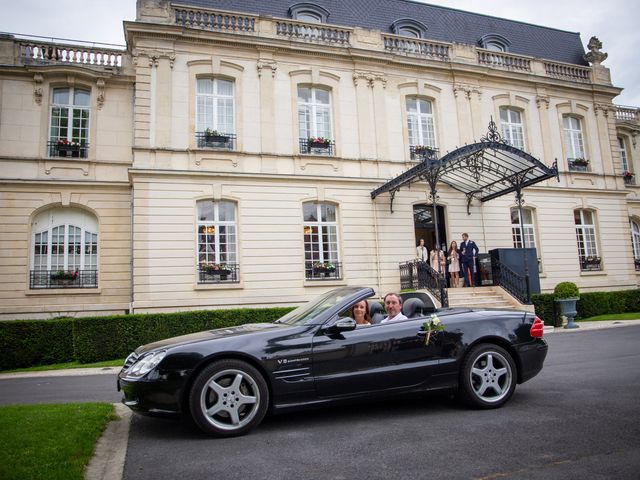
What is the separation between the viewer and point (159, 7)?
16.9 m

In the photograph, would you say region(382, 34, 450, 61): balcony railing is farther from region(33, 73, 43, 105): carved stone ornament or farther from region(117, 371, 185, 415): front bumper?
region(117, 371, 185, 415): front bumper

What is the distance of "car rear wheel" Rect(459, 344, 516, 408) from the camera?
5.33m

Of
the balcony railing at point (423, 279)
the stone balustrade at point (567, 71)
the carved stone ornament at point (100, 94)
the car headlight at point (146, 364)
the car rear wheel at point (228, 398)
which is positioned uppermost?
the stone balustrade at point (567, 71)

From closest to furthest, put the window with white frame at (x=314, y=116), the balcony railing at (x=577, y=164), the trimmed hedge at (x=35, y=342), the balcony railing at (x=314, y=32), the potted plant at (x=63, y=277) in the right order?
the trimmed hedge at (x=35, y=342) < the potted plant at (x=63, y=277) < the window with white frame at (x=314, y=116) < the balcony railing at (x=314, y=32) < the balcony railing at (x=577, y=164)

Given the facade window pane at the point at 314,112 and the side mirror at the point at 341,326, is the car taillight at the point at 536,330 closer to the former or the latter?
the side mirror at the point at 341,326

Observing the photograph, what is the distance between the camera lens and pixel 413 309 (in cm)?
565

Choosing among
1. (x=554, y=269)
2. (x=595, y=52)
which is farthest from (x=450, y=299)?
(x=595, y=52)

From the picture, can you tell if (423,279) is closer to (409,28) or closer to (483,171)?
(483,171)

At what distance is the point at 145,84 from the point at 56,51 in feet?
13.0

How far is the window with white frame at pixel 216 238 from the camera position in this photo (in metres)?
16.3

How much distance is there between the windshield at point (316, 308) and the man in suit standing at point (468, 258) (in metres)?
13.0

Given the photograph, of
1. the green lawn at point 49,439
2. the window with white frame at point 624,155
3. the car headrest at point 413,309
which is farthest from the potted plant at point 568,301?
the window with white frame at point 624,155

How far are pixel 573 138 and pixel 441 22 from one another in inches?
322

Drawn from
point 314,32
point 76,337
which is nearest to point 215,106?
point 314,32
